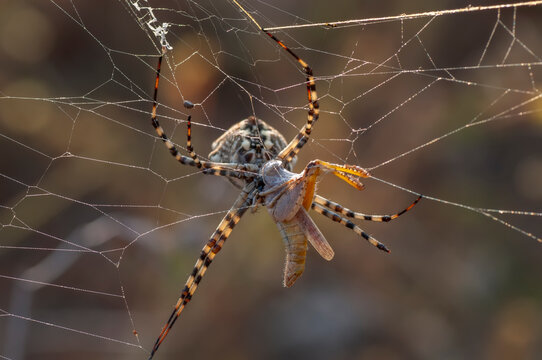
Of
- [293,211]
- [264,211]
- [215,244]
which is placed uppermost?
[293,211]

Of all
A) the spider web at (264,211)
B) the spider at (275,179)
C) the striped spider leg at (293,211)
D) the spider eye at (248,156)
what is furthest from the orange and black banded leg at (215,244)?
the spider web at (264,211)

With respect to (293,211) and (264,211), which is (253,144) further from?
(264,211)

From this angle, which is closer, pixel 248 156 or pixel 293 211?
pixel 293 211

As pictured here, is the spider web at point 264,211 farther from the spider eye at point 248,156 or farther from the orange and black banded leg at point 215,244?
the spider eye at point 248,156

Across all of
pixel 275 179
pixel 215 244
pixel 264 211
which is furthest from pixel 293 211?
pixel 264 211

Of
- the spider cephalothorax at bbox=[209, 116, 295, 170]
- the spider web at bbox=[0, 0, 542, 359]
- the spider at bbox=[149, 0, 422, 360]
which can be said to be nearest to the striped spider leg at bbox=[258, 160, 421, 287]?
the spider at bbox=[149, 0, 422, 360]

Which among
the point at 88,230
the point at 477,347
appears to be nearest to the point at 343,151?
the point at 477,347

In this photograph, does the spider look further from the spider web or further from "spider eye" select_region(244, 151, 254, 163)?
the spider web
